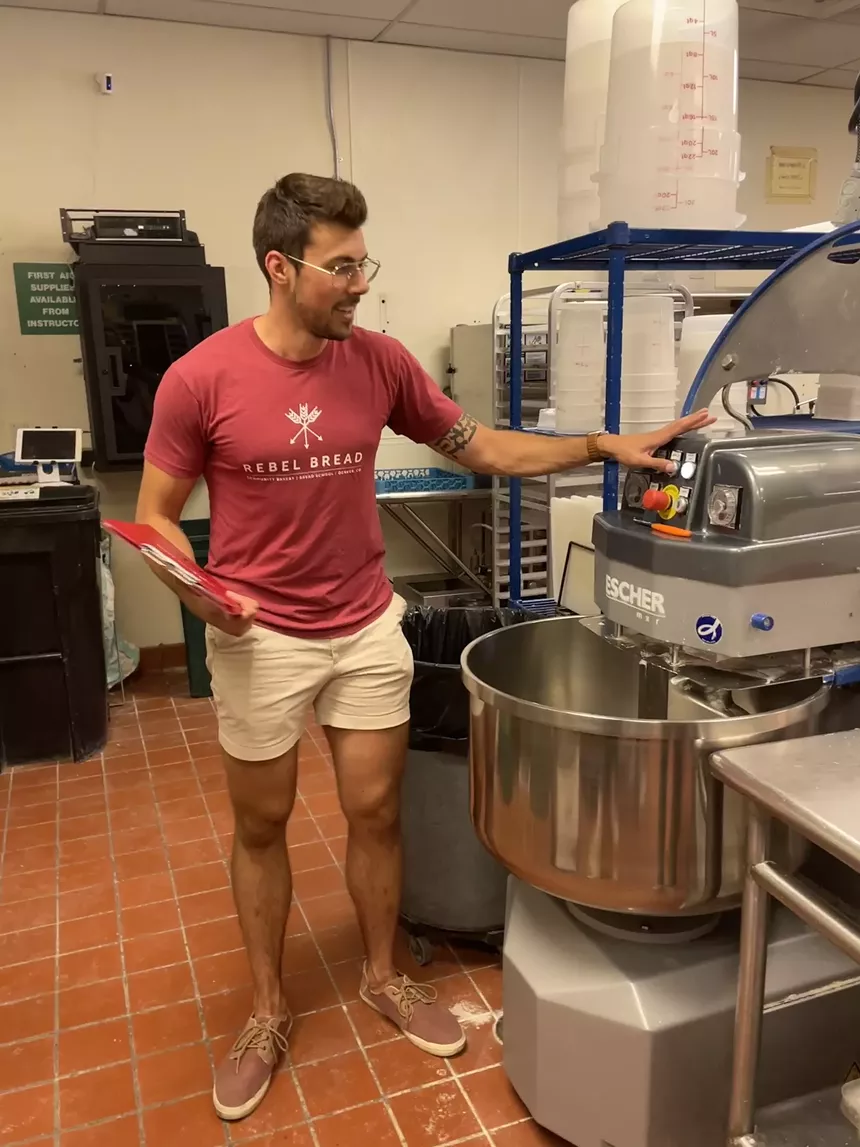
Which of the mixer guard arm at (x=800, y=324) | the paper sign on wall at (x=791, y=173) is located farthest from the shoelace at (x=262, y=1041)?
the paper sign on wall at (x=791, y=173)

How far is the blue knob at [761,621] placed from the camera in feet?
3.60

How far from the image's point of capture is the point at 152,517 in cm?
152

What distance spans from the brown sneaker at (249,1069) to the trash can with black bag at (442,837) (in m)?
0.37

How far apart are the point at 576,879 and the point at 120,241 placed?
2.74 m

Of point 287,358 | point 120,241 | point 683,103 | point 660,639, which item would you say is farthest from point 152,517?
point 120,241

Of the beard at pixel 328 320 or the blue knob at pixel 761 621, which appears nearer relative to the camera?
the blue knob at pixel 761 621

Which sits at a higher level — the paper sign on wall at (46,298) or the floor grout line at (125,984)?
the paper sign on wall at (46,298)

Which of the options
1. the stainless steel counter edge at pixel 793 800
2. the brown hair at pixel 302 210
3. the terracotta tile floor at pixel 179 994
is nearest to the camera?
the stainless steel counter edge at pixel 793 800

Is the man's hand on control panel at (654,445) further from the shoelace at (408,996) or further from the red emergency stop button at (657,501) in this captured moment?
the shoelace at (408,996)

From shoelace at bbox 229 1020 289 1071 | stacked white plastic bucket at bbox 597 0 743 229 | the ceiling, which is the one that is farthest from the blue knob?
the ceiling

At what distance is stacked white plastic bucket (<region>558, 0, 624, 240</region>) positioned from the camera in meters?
1.95

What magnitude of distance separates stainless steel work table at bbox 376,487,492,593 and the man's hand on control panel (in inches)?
82.4

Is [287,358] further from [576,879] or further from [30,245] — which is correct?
[30,245]

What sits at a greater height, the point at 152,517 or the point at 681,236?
the point at 681,236
